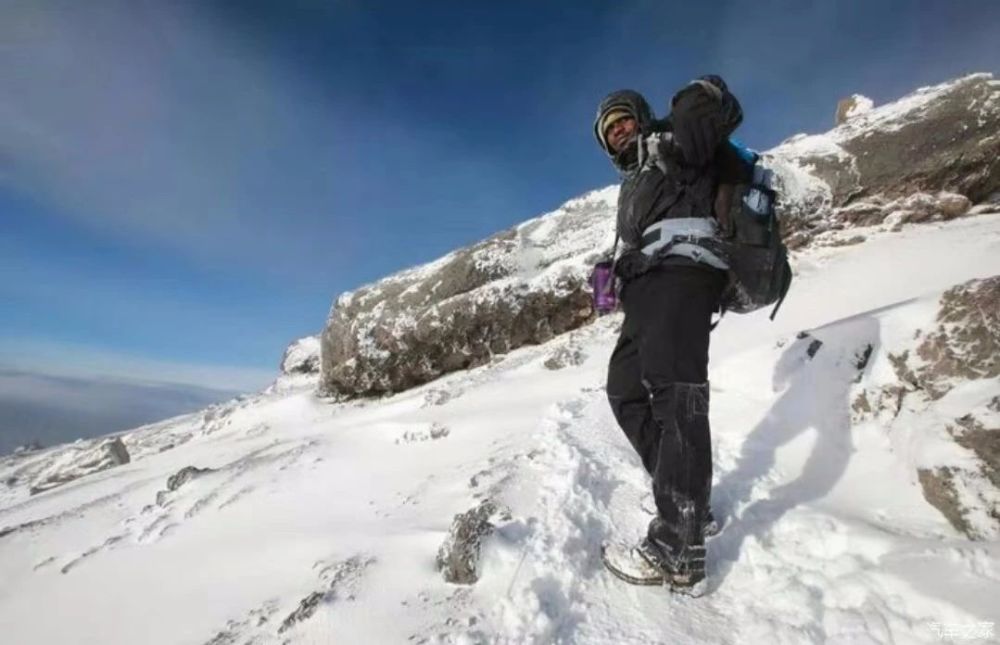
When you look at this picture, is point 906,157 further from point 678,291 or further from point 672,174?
point 678,291

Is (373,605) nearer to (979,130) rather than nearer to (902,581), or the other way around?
(902,581)

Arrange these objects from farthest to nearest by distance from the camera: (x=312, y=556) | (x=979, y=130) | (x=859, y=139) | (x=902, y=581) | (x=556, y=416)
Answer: (x=859, y=139) → (x=979, y=130) → (x=556, y=416) → (x=312, y=556) → (x=902, y=581)

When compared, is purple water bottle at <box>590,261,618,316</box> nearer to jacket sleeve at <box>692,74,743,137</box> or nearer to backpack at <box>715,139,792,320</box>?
backpack at <box>715,139,792,320</box>

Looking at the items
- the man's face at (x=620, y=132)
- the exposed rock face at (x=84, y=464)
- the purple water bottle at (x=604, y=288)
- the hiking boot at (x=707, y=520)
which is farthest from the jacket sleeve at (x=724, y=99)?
the exposed rock face at (x=84, y=464)

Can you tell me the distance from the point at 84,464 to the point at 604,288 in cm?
1846

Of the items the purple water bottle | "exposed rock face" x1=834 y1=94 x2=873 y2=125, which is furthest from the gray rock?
"exposed rock face" x1=834 y1=94 x2=873 y2=125

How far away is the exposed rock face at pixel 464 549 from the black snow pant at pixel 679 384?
3.51ft

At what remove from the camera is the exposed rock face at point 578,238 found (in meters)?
11.4

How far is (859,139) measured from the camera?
41.3 ft

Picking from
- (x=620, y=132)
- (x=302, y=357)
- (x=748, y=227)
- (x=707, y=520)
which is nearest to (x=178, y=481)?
(x=707, y=520)

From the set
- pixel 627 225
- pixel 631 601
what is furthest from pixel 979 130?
pixel 631 601

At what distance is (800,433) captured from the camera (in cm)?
521

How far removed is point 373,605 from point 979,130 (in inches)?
573

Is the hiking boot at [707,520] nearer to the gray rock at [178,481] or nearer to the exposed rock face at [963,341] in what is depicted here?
the exposed rock face at [963,341]
